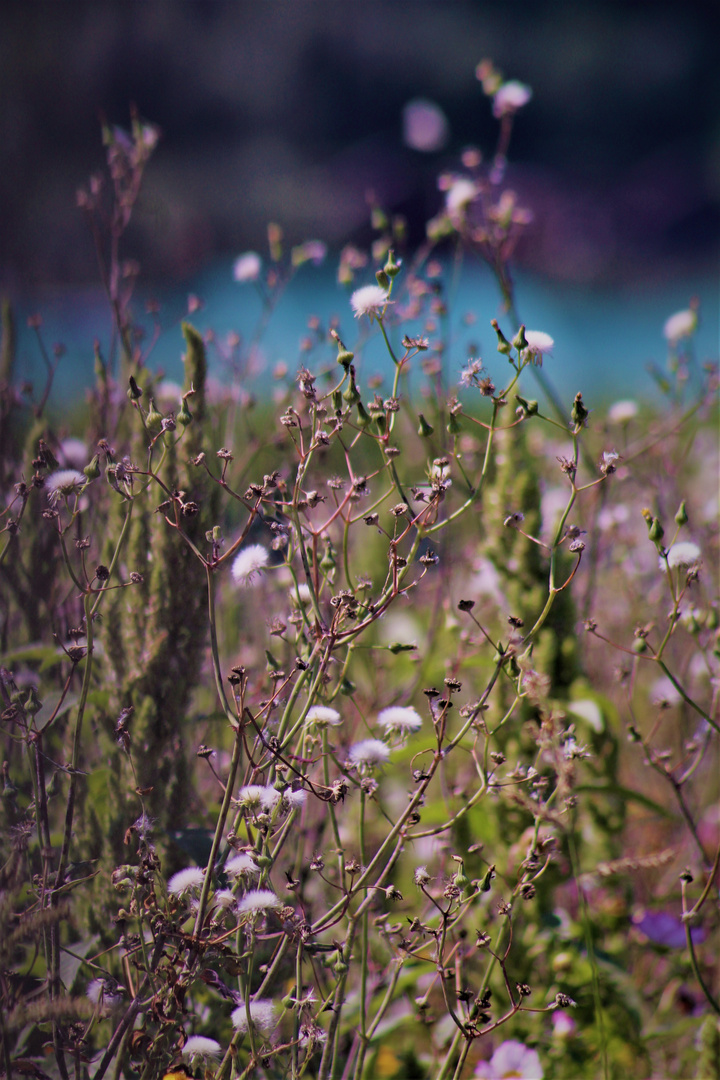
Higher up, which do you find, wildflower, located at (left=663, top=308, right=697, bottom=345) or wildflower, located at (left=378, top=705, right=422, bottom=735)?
wildflower, located at (left=663, top=308, right=697, bottom=345)

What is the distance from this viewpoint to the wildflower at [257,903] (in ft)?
2.52

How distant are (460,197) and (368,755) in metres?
1.18

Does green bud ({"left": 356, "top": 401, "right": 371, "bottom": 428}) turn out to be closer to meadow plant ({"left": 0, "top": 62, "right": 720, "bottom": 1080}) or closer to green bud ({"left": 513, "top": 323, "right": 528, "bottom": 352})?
meadow plant ({"left": 0, "top": 62, "right": 720, "bottom": 1080})

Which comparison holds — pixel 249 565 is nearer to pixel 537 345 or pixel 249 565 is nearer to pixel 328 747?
pixel 328 747

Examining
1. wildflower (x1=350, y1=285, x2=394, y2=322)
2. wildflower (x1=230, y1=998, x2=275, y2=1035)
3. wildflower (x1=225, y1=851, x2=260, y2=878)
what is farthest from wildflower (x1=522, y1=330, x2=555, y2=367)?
wildflower (x1=230, y1=998, x2=275, y2=1035)

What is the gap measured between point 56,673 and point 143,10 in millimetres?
2934

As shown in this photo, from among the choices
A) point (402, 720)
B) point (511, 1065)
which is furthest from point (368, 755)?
point (511, 1065)

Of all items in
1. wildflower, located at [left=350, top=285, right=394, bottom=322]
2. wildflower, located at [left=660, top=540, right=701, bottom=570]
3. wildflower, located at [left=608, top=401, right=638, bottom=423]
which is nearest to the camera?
wildflower, located at [left=350, top=285, right=394, bottom=322]

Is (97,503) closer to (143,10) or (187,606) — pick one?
(187,606)

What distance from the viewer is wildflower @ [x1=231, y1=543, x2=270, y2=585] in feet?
2.88

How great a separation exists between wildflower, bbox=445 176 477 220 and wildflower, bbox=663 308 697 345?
1.79 ft

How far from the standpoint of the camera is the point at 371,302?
87 cm

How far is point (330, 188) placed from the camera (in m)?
4.94

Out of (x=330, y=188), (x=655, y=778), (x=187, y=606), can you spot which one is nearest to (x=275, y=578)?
(x=187, y=606)
